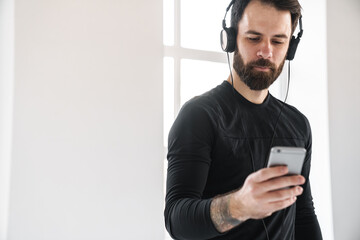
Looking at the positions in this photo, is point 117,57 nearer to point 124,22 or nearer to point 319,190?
point 124,22

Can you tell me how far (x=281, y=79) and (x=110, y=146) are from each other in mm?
1681

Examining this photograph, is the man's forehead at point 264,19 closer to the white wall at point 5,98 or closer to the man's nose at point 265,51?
the man's nose at point 265,51

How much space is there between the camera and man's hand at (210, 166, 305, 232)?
24.4 inches

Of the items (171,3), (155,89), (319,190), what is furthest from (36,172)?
(319,190)

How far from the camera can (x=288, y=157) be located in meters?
0.64

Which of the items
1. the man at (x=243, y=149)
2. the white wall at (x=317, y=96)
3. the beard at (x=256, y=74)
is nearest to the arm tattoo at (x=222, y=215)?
the man at (x=243, y=149)

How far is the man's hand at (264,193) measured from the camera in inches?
24.4

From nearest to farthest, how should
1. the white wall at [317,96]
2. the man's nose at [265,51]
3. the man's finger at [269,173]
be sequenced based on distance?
the man's finger at [269,173] < the man's nose at [265,51] < the white wall at [317,96]

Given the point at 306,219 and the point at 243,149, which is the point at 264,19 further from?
the point at 306,219

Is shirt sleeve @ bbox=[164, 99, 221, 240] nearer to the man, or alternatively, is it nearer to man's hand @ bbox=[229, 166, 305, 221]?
the man

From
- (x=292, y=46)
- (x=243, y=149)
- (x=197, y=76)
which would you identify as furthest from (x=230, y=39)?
A: (x=197, y=76)

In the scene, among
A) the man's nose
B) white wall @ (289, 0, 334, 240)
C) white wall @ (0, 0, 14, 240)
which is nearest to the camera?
the man's nose

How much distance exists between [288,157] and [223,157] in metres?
0.35

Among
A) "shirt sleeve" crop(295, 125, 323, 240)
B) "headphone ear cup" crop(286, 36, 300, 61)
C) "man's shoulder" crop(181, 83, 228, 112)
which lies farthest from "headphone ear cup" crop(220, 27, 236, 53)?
"shirt sleeve" crop(295, 125, 323, 240)
